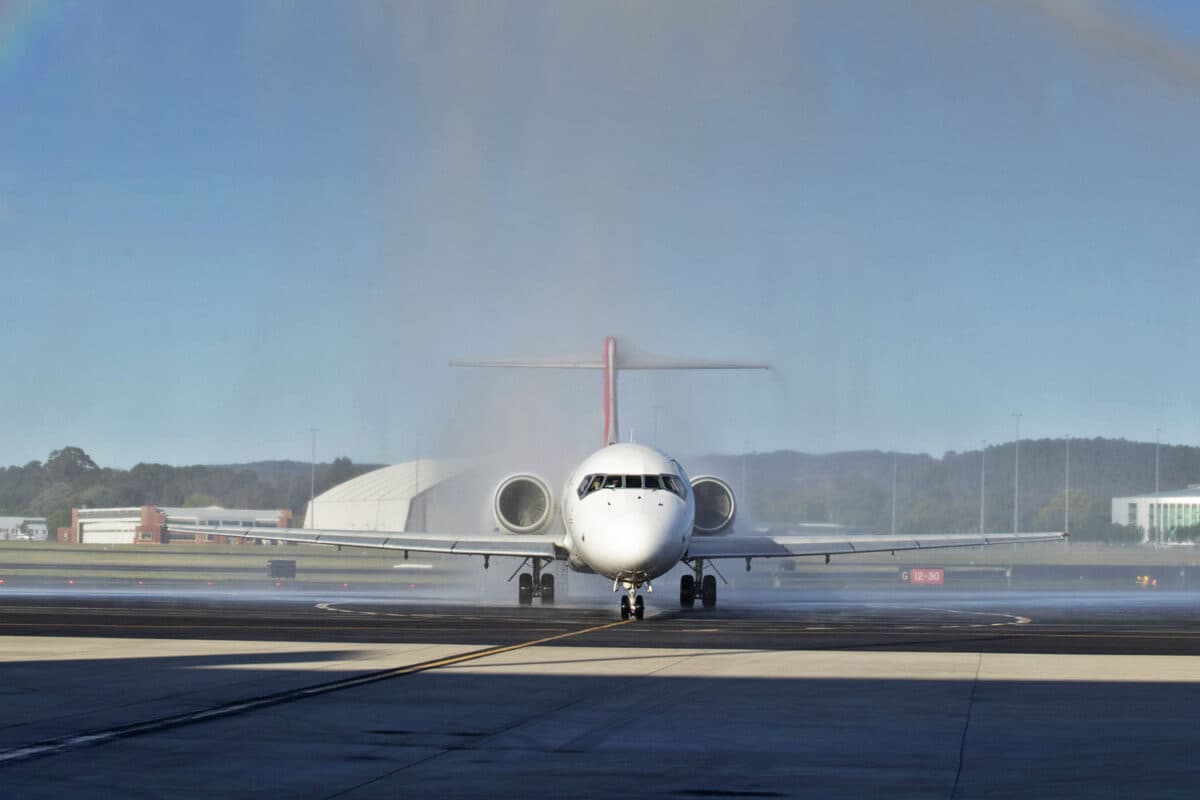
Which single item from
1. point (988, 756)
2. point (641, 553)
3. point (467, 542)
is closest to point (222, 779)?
point (988, 756)

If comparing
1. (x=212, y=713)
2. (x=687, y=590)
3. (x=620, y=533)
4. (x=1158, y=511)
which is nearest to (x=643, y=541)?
(x=620, y=533)

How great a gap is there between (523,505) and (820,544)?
8.06m

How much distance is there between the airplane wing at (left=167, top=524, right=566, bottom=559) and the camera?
1489 inches

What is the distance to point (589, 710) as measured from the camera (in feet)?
46.0

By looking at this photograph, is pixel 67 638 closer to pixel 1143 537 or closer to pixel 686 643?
pixel 686 643

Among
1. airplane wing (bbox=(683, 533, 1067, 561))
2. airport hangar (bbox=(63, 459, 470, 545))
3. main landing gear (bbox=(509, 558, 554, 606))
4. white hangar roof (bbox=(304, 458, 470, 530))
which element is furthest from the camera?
white hangar roof (bbox=(304, 458, 470, 530))

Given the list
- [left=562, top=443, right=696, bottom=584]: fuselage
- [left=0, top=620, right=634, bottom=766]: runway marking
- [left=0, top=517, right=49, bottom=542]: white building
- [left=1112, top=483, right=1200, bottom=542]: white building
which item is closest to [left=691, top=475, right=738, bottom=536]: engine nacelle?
[left=562, top=443, right=696, bottom=584]: fuselage

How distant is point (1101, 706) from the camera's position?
14.6 meters

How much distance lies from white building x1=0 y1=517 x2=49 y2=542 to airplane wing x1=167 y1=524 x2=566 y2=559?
275ft

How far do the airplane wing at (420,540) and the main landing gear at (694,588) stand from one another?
3527 mm

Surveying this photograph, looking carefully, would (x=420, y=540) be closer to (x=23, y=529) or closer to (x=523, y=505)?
(x=523, y=505)

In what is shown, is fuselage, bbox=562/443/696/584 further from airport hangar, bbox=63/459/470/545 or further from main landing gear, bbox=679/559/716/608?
airport hangar, bbox=63/459/470/545

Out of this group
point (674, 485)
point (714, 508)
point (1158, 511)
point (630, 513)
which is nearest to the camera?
point (630, 513)

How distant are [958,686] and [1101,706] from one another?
2.15 metres
